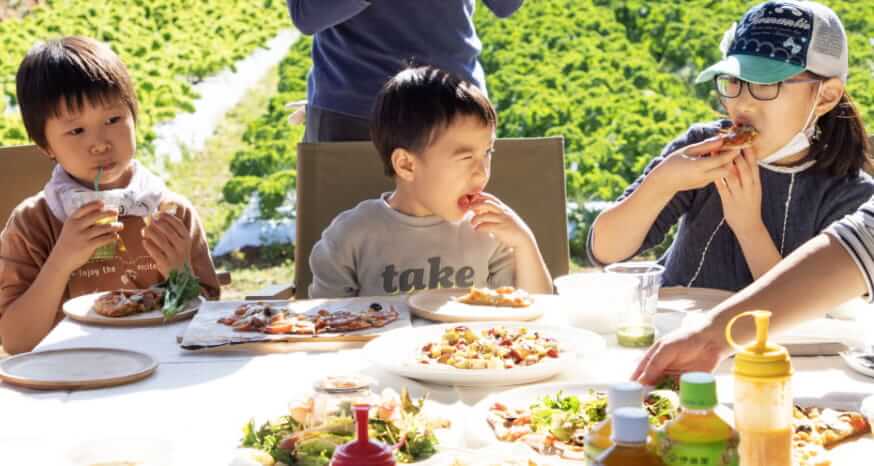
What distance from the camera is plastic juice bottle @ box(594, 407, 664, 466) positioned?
4.06 ft

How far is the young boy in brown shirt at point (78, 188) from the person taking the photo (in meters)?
3.17

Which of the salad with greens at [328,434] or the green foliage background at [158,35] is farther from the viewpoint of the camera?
the green foliage background at [158,35]

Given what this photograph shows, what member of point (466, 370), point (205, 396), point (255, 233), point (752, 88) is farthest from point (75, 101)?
point (255, 233)

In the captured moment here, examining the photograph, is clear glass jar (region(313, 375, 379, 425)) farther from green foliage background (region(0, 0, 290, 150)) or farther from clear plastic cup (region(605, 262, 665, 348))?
green foliage background (region(0, 0, 290, 150))

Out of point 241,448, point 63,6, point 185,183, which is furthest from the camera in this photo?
point 63,6

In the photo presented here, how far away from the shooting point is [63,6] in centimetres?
1094

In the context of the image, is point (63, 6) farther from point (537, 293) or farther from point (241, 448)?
point (241, 448)

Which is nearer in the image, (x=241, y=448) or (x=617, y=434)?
(x=617, y=434)

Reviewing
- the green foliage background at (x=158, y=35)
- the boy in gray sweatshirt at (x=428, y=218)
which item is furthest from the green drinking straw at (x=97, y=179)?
the green foliage background at (x=158, y=35)

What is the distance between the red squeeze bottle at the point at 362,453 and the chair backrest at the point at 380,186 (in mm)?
2235

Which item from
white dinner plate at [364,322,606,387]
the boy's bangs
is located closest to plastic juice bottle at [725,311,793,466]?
white dinner plate at [364,322,606,387]

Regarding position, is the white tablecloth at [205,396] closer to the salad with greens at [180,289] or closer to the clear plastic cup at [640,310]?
the clear plastic cup at [640,310]

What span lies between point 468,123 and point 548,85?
610 cm

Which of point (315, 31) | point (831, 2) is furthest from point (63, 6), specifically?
point (315, 31)
